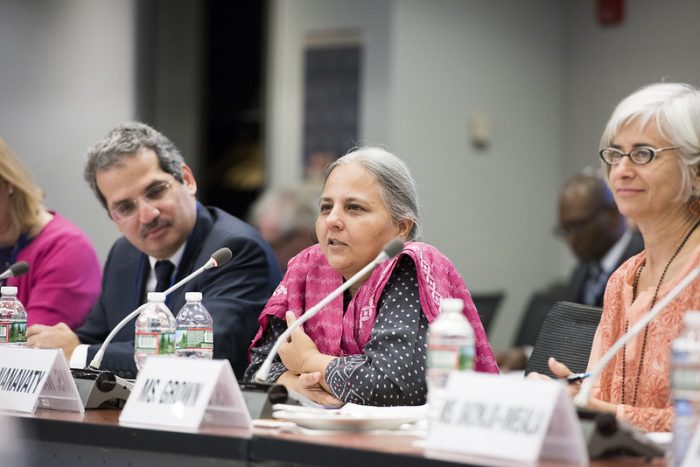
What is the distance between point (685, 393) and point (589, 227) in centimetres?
350

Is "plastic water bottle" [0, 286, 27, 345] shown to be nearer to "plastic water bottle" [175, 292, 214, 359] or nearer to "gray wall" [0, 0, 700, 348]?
"plastic water bottle" [175, 292, 214, 359]

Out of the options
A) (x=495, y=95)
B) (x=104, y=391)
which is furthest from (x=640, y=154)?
(x=495, y=95)

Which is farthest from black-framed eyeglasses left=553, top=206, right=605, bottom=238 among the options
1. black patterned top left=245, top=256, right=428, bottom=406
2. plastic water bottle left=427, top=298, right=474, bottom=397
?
plastic water bottle left=427, top=298, right=474, bottom=397

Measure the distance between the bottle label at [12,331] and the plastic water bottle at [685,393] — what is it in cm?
195

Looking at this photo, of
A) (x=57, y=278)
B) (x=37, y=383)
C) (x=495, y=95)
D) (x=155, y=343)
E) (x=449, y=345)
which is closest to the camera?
(x=449, y=345)

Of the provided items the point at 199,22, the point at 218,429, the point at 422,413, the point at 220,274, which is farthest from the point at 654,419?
the point at 199,22

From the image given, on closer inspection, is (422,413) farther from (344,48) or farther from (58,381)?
(344,48)

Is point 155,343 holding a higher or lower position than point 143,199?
lower

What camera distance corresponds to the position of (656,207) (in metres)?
2.54

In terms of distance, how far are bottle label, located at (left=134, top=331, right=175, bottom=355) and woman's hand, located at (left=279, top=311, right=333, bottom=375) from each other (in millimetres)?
261

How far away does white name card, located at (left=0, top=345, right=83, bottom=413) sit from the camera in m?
2.61

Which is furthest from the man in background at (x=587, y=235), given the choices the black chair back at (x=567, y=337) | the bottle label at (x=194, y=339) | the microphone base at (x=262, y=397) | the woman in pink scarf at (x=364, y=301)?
the microphone base at (x=262, y=397)

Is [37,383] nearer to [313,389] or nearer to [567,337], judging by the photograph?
[313,389]

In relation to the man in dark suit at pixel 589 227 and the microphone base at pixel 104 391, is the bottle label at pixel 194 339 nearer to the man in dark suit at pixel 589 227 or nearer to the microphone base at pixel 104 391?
the microphone base at pixel 104 391
